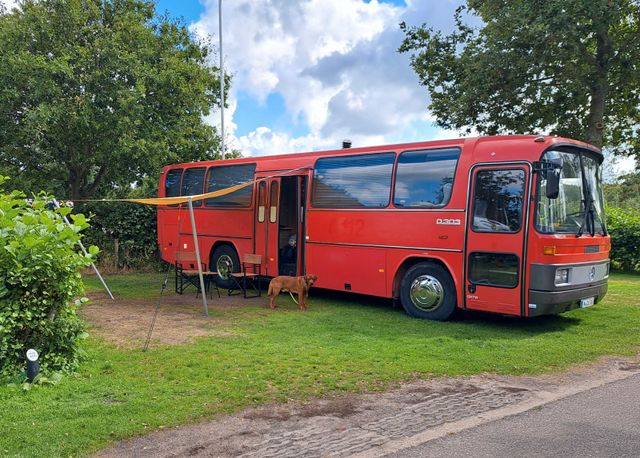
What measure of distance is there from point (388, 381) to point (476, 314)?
4.41 meters

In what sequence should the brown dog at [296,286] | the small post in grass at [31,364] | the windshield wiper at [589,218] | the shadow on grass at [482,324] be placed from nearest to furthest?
the small post in grass at [31,364] < the shadow on grass at [482,324] < the windshield wiper at [589,218] < the brown dog at [296,286]

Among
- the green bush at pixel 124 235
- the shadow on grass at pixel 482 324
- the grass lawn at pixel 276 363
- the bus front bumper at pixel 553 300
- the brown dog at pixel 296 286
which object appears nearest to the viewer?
the grass lawn at pixel 276 363

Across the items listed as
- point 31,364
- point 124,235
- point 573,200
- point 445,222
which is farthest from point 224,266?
point 573,200

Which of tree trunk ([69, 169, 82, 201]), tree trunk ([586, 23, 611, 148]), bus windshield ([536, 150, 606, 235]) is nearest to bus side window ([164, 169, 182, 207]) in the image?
tree trunk ([69, 169, 82, 201])

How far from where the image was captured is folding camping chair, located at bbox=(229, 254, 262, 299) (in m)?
11.3

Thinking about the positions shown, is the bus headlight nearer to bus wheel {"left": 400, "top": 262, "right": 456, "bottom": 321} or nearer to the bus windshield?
the bus windshield

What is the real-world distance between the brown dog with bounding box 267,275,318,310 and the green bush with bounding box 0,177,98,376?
454cm

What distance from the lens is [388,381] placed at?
220 inches

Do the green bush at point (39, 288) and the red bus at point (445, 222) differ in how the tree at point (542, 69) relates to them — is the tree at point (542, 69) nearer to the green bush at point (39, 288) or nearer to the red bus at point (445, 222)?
the red bus at point (445, 222)

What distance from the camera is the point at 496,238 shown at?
25.9 feet

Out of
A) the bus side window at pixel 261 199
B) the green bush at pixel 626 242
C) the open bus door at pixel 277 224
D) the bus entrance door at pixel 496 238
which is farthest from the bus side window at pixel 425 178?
the green bush at pixel 626 242

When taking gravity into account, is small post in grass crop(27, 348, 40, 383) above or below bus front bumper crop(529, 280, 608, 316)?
below

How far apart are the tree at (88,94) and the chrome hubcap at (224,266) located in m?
4.24

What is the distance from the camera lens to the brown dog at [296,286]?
9820 millimetres
